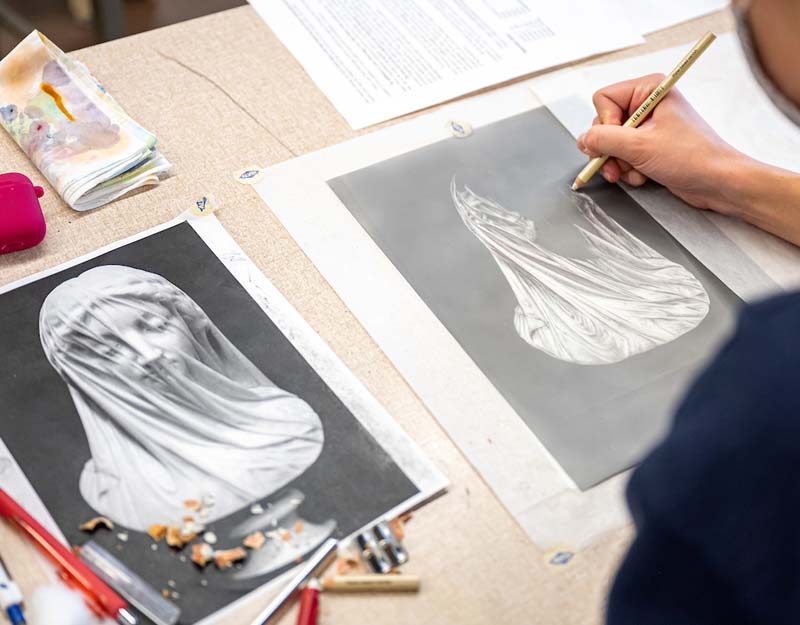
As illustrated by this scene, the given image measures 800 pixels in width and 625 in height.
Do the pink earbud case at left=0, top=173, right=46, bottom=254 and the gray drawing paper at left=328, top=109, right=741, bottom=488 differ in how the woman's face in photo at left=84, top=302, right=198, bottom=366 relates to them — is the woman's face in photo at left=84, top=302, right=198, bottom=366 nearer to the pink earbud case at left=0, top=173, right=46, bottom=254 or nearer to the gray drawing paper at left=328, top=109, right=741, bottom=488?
the pink earbud case at left=0, top=173, right=46, bottom=254

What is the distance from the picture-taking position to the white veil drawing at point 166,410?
2.13 ft

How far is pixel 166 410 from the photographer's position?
691 mm

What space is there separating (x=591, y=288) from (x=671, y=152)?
0.64ft

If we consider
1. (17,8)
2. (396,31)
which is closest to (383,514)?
(396,31)

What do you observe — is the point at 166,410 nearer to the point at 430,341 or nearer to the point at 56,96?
the point at 430,341

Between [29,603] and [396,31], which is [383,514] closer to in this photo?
[29,603]

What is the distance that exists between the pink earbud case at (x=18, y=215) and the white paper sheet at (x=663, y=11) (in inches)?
30.9

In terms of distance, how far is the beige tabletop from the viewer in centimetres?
63

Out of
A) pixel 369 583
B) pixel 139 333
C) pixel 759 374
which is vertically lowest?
pixel 369 583

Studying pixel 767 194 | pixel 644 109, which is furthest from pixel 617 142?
pixel 767 194

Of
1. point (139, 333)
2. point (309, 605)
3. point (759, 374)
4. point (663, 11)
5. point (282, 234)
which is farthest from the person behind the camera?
point (663, 11)

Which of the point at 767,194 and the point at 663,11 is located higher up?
the point at 663,11

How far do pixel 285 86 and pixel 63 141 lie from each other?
0.26 metres

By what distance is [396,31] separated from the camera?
1.09 metres
